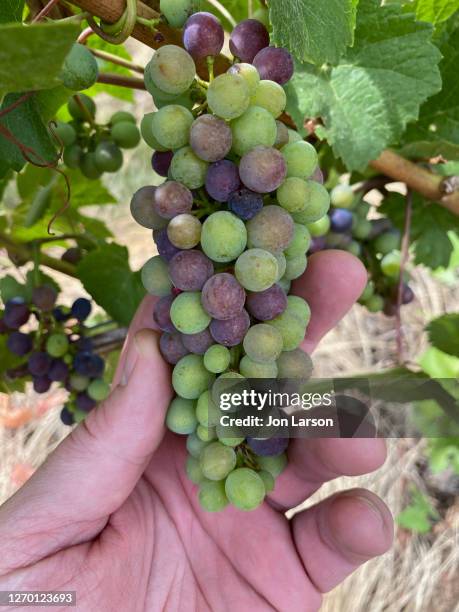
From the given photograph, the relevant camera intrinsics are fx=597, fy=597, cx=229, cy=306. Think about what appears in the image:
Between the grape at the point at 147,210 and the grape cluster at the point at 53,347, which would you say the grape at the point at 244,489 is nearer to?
the grape at the point at 147,210

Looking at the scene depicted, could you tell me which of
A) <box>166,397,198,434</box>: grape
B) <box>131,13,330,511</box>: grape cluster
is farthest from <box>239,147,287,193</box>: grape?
<box>166,397,198,434</box>: grape

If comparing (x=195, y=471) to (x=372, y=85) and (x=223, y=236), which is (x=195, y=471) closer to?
(x=223, y=236)

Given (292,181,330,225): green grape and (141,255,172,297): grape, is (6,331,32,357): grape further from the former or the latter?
(292,181,330,225): green grape

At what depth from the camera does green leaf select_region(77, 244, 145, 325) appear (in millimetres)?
844

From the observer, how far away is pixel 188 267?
0.46 m

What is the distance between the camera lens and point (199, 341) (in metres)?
0.49

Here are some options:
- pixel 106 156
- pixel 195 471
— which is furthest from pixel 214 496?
pixel 106 156

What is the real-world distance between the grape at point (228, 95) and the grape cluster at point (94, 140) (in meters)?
0.38

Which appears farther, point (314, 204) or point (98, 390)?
point (98, 390)

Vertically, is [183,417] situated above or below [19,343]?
above

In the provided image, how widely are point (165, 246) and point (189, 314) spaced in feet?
0.20

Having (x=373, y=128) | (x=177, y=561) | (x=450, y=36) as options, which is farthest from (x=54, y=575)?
(x=450, y=36)

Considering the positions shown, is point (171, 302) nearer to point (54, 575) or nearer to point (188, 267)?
point (188, 267)

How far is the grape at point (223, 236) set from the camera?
43 centimetres
